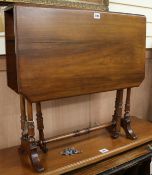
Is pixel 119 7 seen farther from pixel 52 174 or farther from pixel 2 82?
pixel 52 174

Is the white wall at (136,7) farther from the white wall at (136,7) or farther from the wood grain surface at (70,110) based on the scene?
the wood grain surface at (70,110)

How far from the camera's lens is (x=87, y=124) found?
1.91 meters

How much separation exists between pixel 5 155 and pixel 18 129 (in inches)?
7.8

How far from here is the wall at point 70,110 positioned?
4.99 feet

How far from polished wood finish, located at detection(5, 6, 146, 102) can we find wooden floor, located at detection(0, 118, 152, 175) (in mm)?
384

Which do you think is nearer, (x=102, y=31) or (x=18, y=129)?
(x=102, y=31)

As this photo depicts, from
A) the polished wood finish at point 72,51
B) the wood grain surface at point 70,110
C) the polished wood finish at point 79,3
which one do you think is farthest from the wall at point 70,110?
the polished wood finish at point 72,51

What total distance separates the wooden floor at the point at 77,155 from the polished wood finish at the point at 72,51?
384 mm

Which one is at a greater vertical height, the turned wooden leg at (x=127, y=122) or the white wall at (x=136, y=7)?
the white wall at (x=136, y=7)

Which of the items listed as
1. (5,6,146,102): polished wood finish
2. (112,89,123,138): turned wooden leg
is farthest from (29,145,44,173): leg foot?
(112,89,123,138): turned wooden leg

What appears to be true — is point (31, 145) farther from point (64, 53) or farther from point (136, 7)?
point (136, 7)

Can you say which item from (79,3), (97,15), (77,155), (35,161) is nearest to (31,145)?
(35,161)

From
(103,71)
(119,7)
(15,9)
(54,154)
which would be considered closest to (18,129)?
(54,154)

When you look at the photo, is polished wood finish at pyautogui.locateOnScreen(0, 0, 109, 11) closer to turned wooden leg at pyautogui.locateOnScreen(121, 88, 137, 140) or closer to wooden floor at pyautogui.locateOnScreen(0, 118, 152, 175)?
turned wooden leg at pyautogui.locateOnScreen(121, 88, 137, 140)
